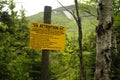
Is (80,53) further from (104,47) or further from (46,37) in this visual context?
(104,47)

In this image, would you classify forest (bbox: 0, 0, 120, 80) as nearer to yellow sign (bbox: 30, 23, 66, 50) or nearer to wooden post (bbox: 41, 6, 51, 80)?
wooden post (bbox: 41, 6, 51, 80)

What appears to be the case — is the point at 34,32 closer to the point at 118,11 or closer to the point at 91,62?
the point at 91,62

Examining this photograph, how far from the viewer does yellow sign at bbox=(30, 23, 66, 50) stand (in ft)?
19.1

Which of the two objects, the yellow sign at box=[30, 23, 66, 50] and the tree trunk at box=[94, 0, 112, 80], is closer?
the tree trunk at box=[94, 0, 112, 80]

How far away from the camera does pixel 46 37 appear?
5.95 metres

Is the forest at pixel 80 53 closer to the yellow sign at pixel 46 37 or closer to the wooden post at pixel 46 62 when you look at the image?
the wooden post at pixel 46 62

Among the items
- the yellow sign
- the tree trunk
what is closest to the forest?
the tree trunk

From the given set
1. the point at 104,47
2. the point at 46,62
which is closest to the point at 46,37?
the point at 46,62

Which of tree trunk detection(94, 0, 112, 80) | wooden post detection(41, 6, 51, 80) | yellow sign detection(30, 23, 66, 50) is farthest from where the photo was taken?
wooden post detection(41, 6, 51, 80)

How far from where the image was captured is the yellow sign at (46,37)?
5.82 m

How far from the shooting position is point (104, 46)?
A: 484cm

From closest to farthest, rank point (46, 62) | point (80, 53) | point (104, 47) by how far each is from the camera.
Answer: point (104, 47)
point (46, 62)
point (80, 53)

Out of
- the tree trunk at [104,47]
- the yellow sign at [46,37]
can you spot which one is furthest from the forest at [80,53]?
the yellow sign at [46,37]

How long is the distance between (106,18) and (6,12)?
13015 millimetres
